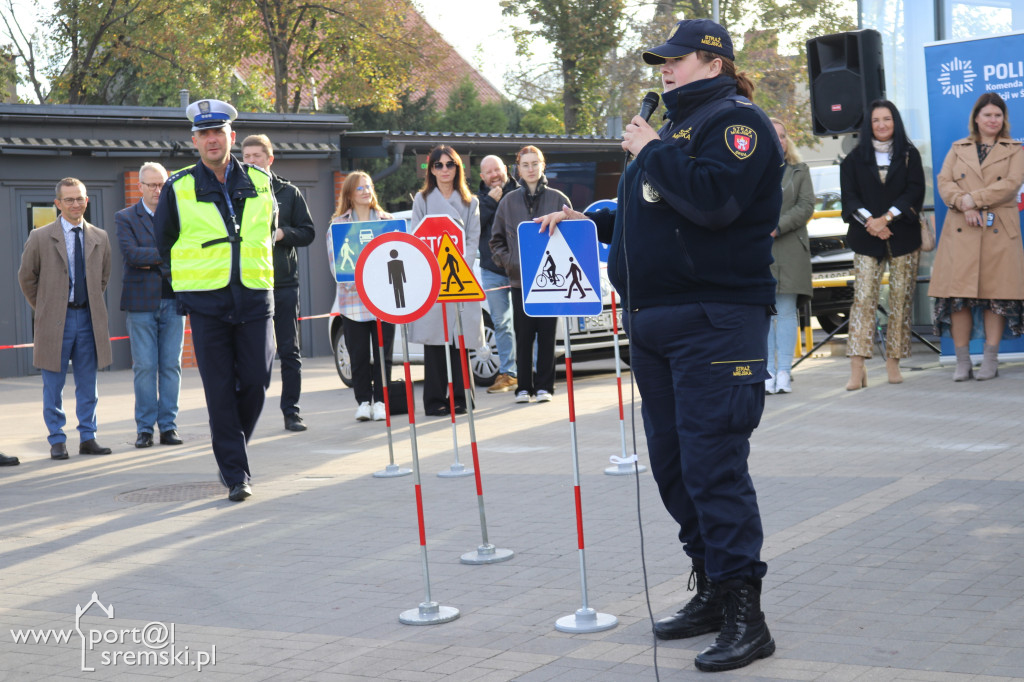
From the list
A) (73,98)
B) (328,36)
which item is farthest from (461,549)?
(73,98)

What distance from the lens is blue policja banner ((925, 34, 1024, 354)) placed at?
11945mm

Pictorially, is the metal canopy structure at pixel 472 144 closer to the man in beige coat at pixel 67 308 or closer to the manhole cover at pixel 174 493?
the man in beige coat at pixel 67 308

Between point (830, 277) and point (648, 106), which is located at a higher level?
point (648, 106)

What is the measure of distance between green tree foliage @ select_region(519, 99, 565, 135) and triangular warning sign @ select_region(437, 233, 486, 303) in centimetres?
3411

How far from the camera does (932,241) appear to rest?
11.3 metres

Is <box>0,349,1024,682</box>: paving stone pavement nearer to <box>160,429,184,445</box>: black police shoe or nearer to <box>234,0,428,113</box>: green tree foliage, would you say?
<box>160,429,184,445</box>: black police shoe

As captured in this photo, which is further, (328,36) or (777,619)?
(328,36)

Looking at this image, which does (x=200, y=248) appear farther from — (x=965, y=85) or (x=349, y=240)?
(x=965, y=85)

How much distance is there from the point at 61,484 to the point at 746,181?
20.4 ft

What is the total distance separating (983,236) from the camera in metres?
11.2

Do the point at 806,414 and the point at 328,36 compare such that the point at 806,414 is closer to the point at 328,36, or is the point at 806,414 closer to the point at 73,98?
the point at 328,36

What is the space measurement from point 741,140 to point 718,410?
2.97ft

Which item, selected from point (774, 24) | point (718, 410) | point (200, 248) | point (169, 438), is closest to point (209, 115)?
point (200, 248)

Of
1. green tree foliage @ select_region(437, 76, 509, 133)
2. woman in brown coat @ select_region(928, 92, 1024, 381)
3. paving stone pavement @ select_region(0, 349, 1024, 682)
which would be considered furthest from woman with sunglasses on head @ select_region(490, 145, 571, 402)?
green tree foliage @ select_region(437, 76, 509, 133)
